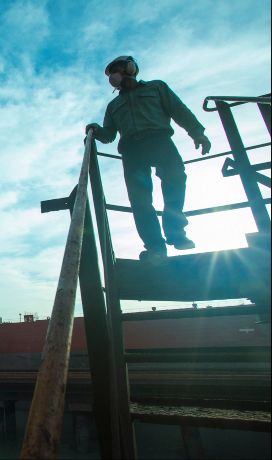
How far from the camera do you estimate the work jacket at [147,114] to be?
2.38m

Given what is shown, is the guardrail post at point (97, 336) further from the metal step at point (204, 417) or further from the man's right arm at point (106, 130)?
the man's right arm at point (106, 130)

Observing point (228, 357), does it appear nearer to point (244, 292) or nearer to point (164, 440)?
point (244, 292)

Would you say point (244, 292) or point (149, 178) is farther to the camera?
point (149, 178)

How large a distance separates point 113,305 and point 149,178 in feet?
3.78

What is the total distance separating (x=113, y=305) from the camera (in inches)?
65.0

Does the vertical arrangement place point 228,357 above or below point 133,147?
below

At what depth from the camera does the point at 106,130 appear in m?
2.65

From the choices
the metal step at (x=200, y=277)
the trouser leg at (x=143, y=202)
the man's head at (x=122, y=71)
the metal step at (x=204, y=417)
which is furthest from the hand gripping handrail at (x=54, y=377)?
the man's head at (x=122, y=71)

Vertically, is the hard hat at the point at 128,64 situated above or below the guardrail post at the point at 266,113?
above

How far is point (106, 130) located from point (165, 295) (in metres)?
1.64

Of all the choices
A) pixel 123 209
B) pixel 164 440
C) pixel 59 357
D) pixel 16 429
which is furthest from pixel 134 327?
pixel 59 357

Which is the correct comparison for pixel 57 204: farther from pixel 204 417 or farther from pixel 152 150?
pixel 204 417

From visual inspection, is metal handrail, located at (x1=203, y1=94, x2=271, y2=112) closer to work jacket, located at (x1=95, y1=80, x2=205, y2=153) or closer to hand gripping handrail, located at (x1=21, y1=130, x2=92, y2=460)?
work jacket, located at (x1=95, y1=80, x2=205, y2=153)

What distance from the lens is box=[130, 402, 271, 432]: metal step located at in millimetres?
1272
